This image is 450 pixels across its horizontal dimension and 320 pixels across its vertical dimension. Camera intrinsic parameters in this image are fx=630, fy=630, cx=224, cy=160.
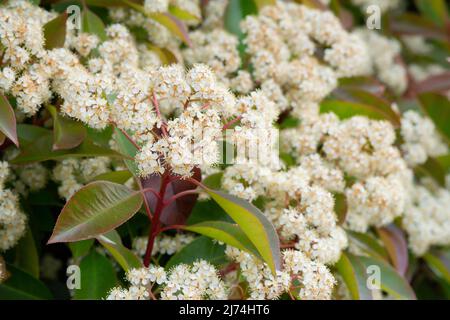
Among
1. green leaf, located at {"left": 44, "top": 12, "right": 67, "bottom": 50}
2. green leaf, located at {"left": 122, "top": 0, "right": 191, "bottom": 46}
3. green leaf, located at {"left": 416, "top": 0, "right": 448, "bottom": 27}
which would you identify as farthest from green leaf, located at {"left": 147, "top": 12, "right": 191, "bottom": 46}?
green leaf, located at {"left": 416, "top": 0, "right": 448, "bottom": 27}

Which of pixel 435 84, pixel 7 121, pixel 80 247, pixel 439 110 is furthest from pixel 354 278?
pixel 435 84


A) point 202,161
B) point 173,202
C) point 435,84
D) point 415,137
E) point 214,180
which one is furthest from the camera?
point 435,84

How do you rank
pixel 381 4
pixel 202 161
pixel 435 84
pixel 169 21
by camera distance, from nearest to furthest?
1. pixel 202 161
2. pixel 169 21
3. pixel 435 84
4. pixel 381 4

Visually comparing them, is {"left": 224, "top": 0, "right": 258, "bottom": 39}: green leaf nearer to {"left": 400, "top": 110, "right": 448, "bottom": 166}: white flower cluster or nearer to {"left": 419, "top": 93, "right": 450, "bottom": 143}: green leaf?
{"left": 400, "top": 110, "right": 448, "bottom": 166}: white flower cluster

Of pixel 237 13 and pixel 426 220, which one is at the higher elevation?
pixel 237 13

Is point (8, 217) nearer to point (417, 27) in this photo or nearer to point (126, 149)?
point (126, 149)

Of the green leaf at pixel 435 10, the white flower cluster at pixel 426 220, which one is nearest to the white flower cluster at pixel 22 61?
the white flower cluster at pixel 426 220
